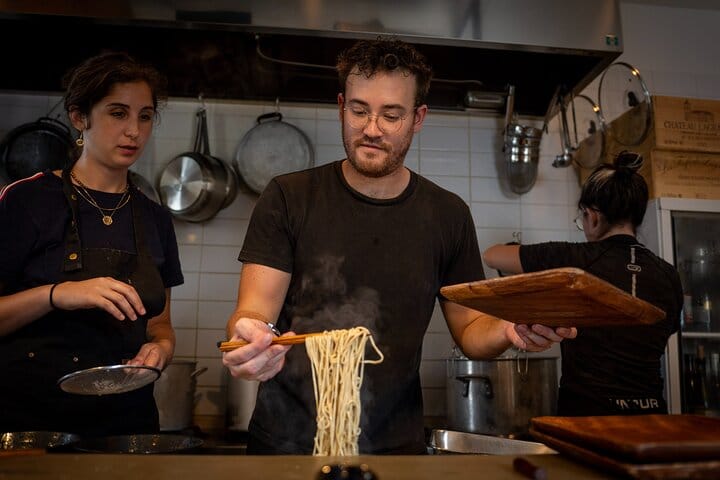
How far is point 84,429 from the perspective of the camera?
6.94ft

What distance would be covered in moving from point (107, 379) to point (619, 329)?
203cm

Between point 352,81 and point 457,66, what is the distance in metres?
1.87

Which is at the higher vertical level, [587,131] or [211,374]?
[587,131]

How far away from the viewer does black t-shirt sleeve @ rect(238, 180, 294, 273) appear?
195 cm

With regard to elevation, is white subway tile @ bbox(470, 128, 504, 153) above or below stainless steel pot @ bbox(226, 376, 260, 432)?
above

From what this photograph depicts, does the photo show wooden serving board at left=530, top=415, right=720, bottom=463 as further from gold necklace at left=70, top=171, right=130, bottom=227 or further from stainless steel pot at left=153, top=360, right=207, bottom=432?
stainless steel pot at left=153, top=360, right=207, bottom=432

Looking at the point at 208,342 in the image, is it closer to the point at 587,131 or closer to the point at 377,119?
the point at 377,119

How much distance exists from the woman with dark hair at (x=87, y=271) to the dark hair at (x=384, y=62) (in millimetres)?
824

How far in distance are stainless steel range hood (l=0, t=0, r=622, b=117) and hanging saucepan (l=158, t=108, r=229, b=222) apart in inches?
20.8

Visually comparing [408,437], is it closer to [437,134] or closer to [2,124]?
[437,134]

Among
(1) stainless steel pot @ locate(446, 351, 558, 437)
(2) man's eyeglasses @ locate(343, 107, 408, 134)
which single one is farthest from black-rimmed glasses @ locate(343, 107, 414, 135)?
(1) stainless steel pot @ locate(446, 351, 558, 437)

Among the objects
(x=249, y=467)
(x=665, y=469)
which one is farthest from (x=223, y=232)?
(x=665, y=469)

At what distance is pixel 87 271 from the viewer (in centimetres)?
218

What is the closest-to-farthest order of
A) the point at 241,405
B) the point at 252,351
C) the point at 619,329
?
1. the point at 252,351
2. the point at 619,329
3. the point at 241,405
